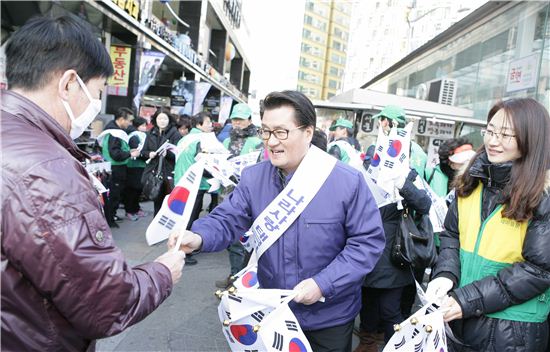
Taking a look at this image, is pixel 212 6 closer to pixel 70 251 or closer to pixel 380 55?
pixel 380 55

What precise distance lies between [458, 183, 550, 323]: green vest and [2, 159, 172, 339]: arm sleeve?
1705 mm

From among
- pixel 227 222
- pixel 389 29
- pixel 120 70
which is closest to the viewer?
pixel 227 222

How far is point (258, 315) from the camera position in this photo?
2.13 meters

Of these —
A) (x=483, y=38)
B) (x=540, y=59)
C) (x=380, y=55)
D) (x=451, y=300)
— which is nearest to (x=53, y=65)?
(x=451, y=300)

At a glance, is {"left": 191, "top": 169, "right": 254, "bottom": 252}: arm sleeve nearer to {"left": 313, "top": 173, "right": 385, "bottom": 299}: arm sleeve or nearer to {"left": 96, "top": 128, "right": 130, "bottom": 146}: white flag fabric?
{"left": 313, "top": 173, "right": 385, "bottom": 299}: arm sleeve

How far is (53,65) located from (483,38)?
1460 cm

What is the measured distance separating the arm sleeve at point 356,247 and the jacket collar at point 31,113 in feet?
4.56

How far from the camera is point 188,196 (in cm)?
225

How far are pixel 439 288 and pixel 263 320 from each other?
3.05 ft

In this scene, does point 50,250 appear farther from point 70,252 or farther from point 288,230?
point 288,230

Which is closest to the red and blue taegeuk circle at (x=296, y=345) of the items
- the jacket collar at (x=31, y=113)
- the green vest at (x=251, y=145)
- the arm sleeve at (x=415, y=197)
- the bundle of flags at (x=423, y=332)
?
the bundle of flags at (x=423, y=332)

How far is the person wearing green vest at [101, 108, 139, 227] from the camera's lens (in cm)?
760

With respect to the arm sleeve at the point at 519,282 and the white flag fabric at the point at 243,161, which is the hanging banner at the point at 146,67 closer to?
the white flag fabric at the point at 243,161

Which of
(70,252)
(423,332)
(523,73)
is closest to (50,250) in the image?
(70,252)
